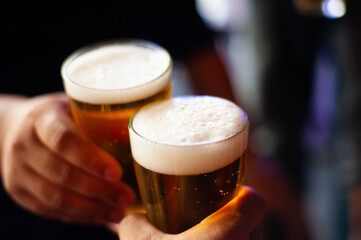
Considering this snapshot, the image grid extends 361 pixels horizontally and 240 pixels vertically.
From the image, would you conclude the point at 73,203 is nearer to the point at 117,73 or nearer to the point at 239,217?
the point at 117,73

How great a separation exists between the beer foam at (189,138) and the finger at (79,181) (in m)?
0.32

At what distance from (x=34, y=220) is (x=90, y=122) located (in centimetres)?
143

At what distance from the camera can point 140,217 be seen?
3.74 ft

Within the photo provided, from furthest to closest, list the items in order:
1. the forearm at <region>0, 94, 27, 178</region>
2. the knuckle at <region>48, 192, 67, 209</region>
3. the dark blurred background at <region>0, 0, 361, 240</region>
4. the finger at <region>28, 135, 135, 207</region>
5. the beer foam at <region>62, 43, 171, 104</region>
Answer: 1. the dark blurred background at <region>0, 0, 361, 240</region>
2. the forearm at <region>0, 94, 27, 178</region>
3. the knuckle at <region>48, 192, 67, 209</region>
4. the finger at <region>28, 135, 135, 207</region>
5. the beer foam at <region>62, 43, 171, 104</region>

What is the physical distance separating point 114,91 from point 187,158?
35cm

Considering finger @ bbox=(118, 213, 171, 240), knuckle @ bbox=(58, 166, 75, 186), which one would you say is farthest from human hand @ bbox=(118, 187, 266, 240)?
knuckle @ bbox=(58, 166, 75, 186)

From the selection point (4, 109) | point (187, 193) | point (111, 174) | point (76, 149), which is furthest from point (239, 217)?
point (4, 109)

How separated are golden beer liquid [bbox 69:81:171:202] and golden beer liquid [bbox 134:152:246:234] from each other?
17 cm

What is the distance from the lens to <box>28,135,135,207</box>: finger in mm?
1357

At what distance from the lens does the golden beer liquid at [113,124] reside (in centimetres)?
121

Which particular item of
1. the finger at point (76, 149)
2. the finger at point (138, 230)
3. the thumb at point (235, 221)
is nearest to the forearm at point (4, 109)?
the finger at point (76, 149)

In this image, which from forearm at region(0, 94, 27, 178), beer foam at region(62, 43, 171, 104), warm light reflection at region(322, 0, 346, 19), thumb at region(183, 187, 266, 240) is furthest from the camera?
warm light reflection at region(322, 0, 346, 19)

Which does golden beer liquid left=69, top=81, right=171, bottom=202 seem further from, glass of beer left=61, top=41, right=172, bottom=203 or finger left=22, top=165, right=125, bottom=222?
finger left=22, top=165, right=125, bottom=222

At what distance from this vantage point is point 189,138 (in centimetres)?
98
